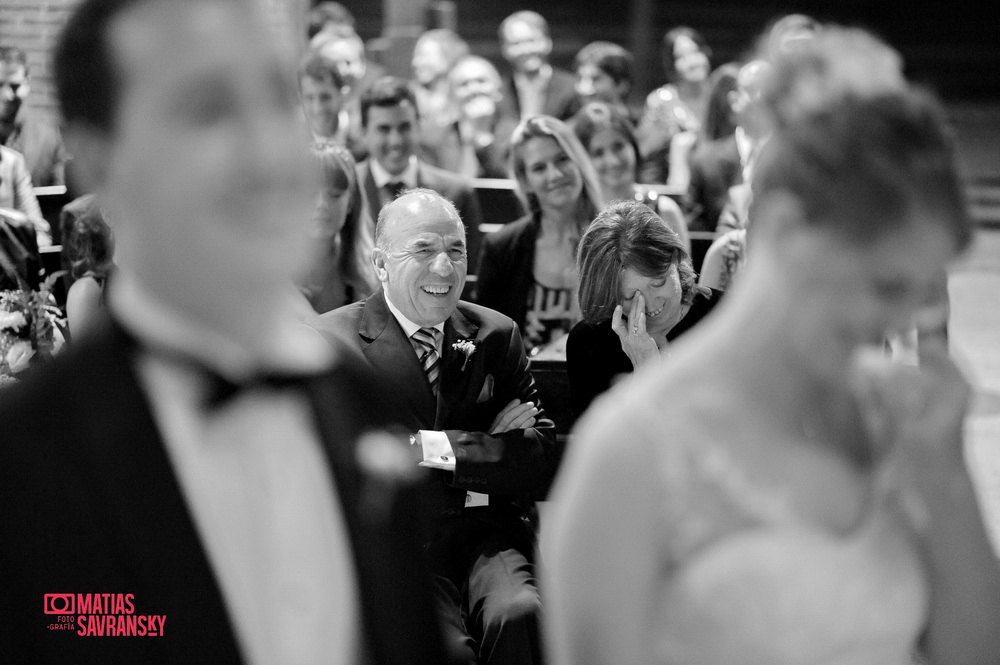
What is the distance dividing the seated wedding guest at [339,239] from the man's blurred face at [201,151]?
356 centimetres

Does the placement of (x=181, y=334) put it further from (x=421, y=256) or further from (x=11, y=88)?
(x=11, y=88)

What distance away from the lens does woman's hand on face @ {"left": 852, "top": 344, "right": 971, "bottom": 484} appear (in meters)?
1.47

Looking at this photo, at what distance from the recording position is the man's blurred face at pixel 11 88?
6848 mm

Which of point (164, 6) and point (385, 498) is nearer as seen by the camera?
point (164, 6)

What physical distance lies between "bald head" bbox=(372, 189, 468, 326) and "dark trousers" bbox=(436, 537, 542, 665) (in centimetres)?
77

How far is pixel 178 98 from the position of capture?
110cm

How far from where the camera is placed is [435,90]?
9.19 m

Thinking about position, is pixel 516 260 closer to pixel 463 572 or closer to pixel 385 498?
pixel 463 572

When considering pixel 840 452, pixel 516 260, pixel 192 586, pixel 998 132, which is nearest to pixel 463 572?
pixel 516 260

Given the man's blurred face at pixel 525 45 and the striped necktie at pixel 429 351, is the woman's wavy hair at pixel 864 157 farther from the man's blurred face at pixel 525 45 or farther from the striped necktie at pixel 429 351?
the man's blurred face at pixel 525 45

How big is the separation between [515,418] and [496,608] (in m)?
0.59

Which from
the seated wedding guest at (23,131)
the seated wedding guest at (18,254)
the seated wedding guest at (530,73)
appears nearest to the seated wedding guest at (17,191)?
the seated wedding guest at (23,131)

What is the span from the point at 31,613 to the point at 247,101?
566 millimetres

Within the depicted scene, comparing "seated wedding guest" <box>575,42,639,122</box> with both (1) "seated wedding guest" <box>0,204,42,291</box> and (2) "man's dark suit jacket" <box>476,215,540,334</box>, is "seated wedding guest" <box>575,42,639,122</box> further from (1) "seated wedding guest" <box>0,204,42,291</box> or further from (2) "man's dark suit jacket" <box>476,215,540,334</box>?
(1) "seated wedding guest" <box>0,204,42,291</box>
